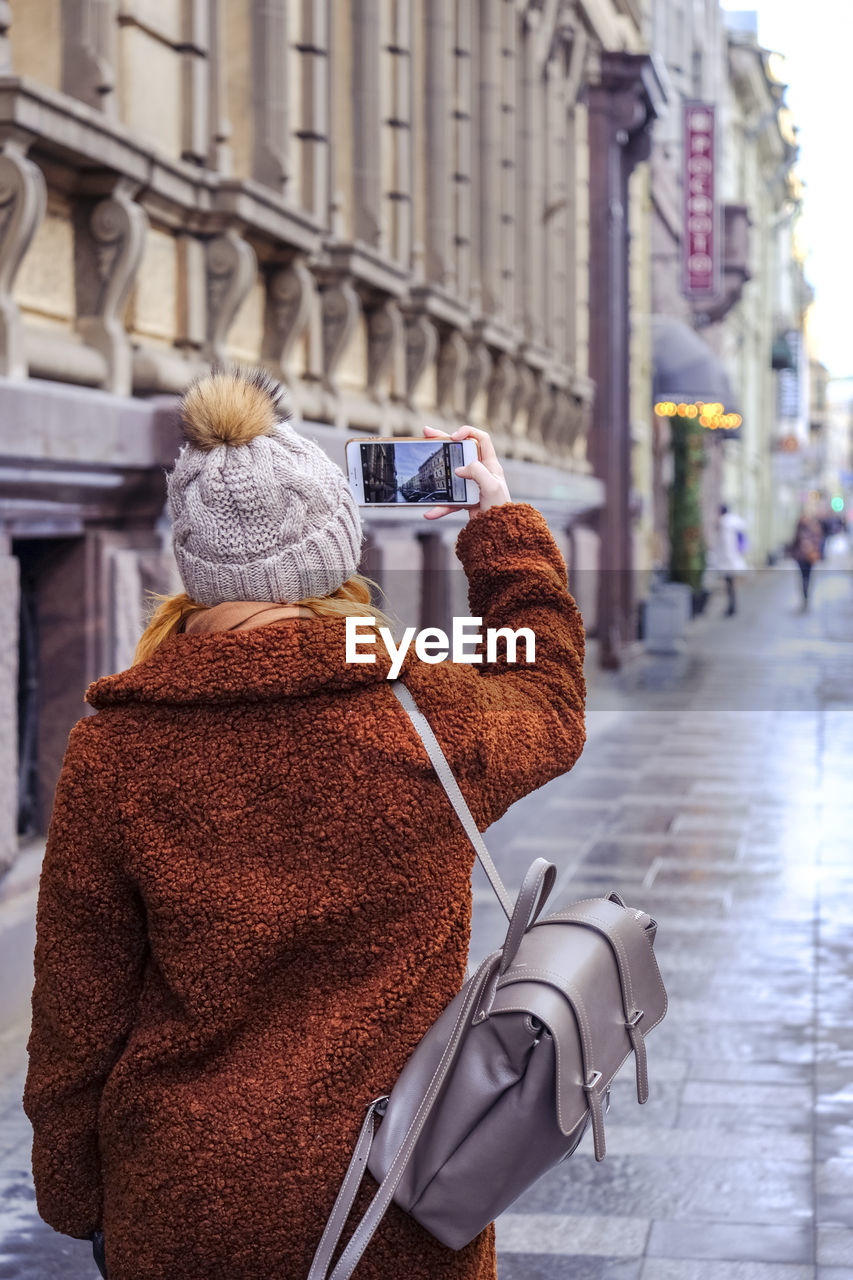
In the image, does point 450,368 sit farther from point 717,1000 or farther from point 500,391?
point 717,1000

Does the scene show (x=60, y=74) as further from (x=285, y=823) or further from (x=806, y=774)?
(x=806, y=774)

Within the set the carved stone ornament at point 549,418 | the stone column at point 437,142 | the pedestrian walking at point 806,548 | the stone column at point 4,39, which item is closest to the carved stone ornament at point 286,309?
the stone column at point 4,39

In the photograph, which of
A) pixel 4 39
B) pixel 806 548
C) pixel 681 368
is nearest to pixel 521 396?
pixel 4 39

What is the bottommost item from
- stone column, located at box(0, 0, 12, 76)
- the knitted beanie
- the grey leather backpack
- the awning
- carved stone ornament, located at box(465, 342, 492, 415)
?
the grey leather backpack

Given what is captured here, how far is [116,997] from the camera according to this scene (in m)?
1.95

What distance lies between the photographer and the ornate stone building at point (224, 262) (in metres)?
6.66

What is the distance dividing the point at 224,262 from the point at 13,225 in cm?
233

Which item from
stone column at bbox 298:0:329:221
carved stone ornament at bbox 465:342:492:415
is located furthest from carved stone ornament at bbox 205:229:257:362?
carved stone ornament at bbox 465:342:492:415

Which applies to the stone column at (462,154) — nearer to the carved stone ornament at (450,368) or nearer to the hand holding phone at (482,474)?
the carved stone ornament at (450,368)

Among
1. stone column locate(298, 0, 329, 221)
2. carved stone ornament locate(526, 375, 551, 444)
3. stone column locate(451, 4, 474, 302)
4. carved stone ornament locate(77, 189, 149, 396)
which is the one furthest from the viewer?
carved stone ornament locate(526, 375, 551, 444)

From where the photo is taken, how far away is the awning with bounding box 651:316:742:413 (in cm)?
2972

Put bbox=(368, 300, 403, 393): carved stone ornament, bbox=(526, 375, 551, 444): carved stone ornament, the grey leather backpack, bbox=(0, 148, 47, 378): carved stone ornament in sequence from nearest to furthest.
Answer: the grey leather backpack
bbox=(0, 148, 47, 378): carved stone ornament
bbox=(368, 300, 403, 393): carved stone ornament
bbox=(526, 375, 551, 444): carved stone ornament

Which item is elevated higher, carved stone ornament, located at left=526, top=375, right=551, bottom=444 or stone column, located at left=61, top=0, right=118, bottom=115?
stone column, located at left=61, top=0, right=118, bottom=115

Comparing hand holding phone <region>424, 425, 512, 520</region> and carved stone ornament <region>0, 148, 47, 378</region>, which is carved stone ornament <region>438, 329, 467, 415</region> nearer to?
carved stone ornament <region>0, 148, 47, 378</region>
